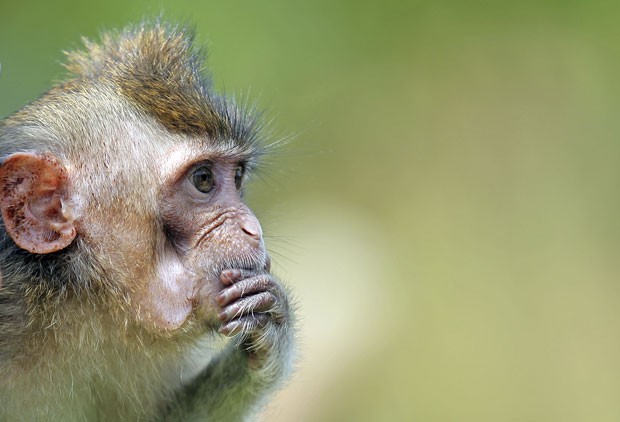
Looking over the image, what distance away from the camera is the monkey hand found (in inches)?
155

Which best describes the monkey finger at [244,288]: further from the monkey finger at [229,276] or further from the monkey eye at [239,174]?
the monkey eye at [239,174]

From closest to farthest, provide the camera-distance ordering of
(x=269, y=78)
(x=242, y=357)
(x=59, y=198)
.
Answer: (x=59, y=198) → (x=242, y=357) → (x=269, y=78)

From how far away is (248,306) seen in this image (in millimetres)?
3980

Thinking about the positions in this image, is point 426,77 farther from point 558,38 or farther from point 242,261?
point 242,261

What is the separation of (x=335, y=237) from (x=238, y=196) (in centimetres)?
539

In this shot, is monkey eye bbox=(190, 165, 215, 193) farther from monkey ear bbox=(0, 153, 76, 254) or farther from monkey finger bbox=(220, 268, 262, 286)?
monkey ear bbox=(0, 153, 76, 254)

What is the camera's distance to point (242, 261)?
402cm

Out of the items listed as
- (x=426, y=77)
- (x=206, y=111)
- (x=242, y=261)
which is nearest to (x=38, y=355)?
(x=242, y=261)

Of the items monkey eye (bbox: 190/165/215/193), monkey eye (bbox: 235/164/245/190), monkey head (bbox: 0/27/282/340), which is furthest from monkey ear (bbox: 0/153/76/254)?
monkey eye (bbox: 235/164/245/190)

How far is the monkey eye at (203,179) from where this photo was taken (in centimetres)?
419

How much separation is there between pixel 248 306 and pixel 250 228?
38 centimetres

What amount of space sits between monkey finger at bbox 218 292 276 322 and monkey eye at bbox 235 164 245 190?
2.57 feet

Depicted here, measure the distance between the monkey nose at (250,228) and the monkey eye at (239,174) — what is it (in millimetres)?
477

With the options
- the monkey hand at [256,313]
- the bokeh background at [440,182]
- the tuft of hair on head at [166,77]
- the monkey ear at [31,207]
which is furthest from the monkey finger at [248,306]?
the bokeh background at [440,182]
